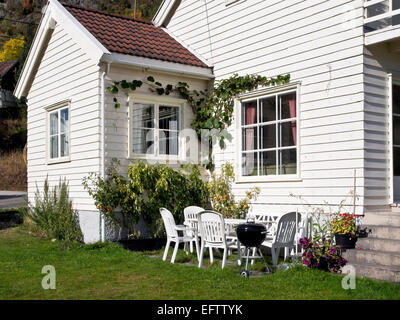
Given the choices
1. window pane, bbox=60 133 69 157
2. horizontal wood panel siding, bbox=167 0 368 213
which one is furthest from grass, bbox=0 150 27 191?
horizontal wood panel siding, bbox=167 0 368 213

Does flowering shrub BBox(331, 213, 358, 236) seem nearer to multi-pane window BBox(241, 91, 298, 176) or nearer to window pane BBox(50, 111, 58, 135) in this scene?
multi-pane window BBox(241, 91, 298, 176)

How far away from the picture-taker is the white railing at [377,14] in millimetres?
7465

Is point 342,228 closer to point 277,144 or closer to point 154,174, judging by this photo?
point 277,144

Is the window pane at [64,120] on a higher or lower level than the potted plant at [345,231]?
higher

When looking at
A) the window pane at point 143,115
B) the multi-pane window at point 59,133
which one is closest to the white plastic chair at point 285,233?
the window pane at point 143,115

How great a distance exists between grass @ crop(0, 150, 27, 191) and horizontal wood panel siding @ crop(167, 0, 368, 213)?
65.4 ft

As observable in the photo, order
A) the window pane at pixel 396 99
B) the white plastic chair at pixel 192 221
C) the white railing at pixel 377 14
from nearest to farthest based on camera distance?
1. the white railing at pixel 377 14
2. the white plastic chair at pixel 192 221
3. the window pane at pixel 396 99

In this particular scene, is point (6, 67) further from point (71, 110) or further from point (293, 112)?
point (293, 112)

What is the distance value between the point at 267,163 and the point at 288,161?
0.55m

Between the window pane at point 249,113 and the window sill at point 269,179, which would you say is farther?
the window pane at point 249,113

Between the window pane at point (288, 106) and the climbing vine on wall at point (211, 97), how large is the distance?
0.55 meters

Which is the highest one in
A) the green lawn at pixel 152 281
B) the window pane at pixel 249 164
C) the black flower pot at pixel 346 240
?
the window pane at pixel 249 164

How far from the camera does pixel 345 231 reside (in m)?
7.04

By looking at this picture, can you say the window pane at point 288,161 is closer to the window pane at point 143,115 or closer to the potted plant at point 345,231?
the potted plant at point 345,231
